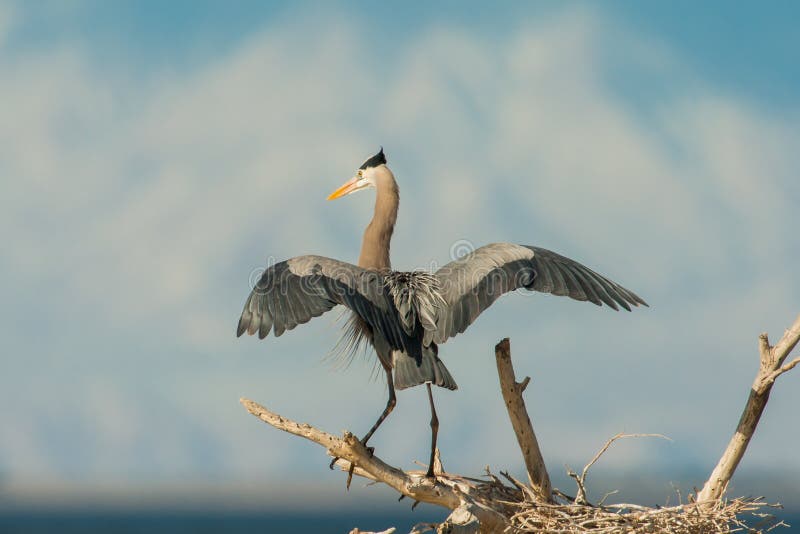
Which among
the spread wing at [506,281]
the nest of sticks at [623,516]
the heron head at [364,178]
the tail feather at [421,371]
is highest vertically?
the heron head at [364,178]

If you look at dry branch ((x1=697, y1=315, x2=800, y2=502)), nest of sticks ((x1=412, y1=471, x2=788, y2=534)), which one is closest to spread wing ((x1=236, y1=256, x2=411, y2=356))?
nest of sticks ((x1=412, y1=471, x2=788, y2=534))

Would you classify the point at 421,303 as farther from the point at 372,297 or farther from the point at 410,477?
the point at 410,477

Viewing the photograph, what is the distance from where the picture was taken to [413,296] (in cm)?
1065

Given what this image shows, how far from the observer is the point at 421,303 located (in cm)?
1055

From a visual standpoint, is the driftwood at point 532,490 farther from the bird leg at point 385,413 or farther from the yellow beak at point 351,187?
the yellow beak at point 351,187

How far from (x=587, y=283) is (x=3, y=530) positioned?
119 metres

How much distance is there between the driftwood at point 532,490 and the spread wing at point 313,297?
0.94m

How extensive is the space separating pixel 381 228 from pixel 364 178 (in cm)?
136

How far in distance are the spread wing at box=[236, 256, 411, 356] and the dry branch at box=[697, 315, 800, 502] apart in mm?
3206

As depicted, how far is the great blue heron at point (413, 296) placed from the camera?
1030 cm

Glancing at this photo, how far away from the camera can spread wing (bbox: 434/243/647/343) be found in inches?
412

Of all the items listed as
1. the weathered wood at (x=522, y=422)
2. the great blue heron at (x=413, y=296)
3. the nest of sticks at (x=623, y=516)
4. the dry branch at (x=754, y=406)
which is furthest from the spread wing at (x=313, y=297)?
the dry branch at (x=754, y=406)

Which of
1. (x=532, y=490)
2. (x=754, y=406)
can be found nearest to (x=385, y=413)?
(x=532, y=490)

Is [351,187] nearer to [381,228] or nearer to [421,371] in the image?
[381,228]
